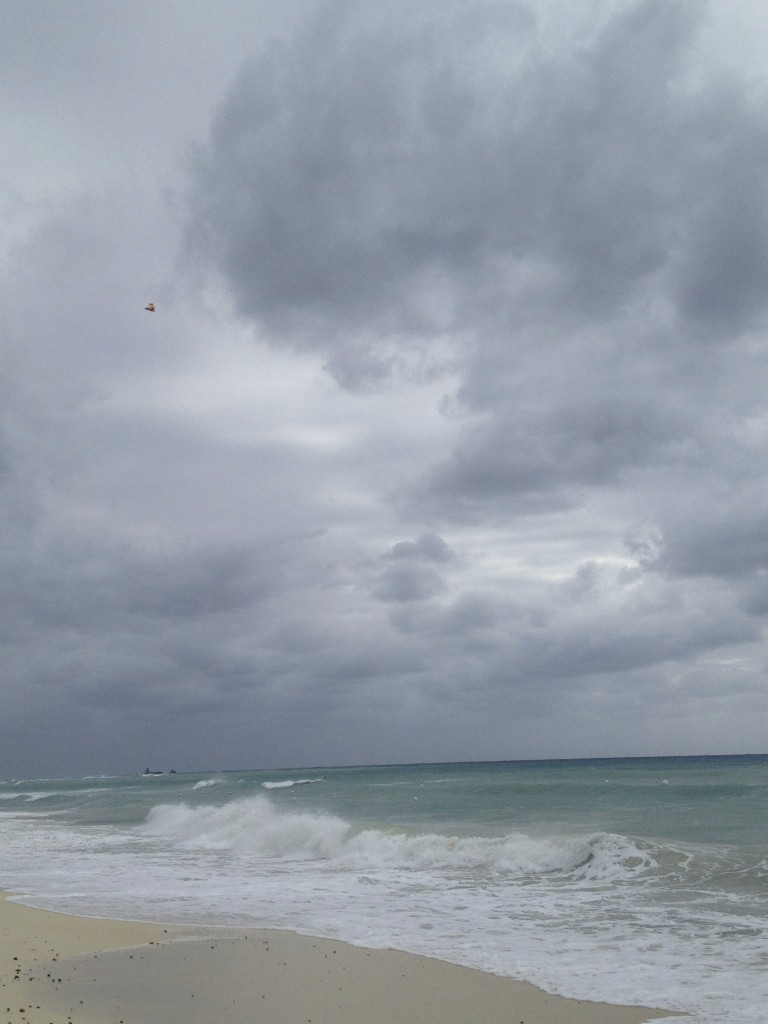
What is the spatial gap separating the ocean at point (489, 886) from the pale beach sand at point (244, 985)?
81 centimetres

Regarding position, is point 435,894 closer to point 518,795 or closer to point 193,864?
point 193,864

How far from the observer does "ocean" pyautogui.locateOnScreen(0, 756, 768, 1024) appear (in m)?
12.6

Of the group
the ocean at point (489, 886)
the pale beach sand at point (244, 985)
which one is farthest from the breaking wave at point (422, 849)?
the pale beach sand at point (244, 985)

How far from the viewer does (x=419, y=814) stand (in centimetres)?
4200

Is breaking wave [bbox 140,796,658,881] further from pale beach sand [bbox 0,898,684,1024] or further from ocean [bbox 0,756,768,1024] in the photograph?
pale beach sand [bbox 0,898,684,1024]

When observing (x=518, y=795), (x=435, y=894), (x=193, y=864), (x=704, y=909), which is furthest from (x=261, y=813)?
(x=704, y=909)

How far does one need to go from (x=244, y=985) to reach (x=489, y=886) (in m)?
10.6

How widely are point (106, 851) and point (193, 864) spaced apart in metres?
5.91

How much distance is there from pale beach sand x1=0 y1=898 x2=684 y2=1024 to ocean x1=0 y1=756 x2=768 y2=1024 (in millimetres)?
810

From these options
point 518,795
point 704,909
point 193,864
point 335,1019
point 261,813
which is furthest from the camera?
point 518,795

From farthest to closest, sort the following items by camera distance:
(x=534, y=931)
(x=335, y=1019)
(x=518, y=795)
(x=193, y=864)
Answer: (x=518, y=795), (x=193, y=864), (x=534, y=931), (x=335, y=1019)

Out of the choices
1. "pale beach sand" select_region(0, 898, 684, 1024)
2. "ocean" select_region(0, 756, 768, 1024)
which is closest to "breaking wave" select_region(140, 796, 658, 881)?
"ocean" select_region(0, 756, 768, 1024)

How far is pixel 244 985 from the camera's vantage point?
11500 mm

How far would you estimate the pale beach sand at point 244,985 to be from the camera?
1016 centimetres
